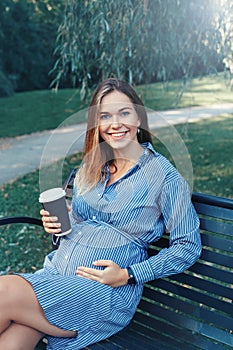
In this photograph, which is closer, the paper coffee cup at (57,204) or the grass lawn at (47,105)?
the paper coffee cup at (57,204)

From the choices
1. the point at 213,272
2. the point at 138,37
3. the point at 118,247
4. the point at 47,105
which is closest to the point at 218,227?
the point at 213,272

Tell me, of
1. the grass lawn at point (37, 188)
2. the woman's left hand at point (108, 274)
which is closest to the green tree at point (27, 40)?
the grass lawn at point (37, 188)

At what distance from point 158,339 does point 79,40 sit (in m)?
3.40

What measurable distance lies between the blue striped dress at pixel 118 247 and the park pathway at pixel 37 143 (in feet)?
9.81

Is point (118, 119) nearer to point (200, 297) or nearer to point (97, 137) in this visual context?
point (97, 137)

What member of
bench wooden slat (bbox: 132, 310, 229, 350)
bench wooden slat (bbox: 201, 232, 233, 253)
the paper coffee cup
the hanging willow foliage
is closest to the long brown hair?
the paper coffee cup

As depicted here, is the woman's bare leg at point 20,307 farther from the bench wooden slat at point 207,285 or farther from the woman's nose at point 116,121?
the woman's nose at point 116,121

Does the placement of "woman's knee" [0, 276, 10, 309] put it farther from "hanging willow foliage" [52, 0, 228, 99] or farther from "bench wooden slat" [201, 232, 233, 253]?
"hanging willow foliage" [52, 0, 228, 99]

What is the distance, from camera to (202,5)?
14.1 feet

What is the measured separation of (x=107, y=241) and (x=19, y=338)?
1.70 feet

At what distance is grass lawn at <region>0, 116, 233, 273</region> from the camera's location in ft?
13.0

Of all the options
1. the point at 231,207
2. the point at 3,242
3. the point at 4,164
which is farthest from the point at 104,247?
the point at 4,164

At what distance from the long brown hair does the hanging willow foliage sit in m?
1.95

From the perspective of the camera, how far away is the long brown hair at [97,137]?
219 centimetres
